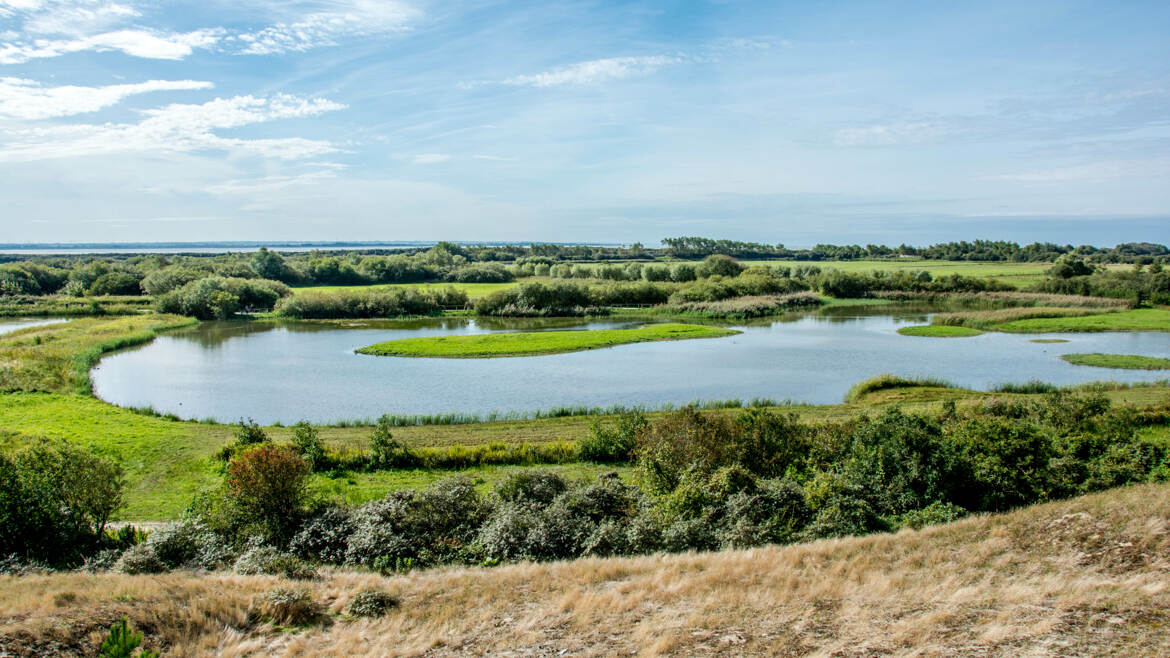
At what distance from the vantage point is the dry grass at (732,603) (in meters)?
7.51

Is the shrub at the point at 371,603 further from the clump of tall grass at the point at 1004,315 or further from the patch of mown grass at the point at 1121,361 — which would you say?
the clump of tall grass at the point at 1004,315

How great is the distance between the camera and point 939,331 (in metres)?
55.5

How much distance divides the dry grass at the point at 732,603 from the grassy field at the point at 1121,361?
114 ft

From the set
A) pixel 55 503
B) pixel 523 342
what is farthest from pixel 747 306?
pixel 55 503

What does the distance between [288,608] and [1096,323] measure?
6866 cm

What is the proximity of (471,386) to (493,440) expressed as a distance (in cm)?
1239

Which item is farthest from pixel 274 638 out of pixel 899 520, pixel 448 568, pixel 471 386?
pixel 471 386

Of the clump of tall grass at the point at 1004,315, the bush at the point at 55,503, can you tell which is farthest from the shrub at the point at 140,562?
the clump of tall grass at the point at 1004,315

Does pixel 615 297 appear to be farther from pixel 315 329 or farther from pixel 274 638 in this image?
pixel 274 638

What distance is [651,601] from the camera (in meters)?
9.12

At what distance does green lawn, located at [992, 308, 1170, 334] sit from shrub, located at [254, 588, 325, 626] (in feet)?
202

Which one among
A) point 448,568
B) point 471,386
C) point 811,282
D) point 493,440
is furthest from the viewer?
point 811,282

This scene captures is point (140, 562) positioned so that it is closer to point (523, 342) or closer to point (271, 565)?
point (271, 565)

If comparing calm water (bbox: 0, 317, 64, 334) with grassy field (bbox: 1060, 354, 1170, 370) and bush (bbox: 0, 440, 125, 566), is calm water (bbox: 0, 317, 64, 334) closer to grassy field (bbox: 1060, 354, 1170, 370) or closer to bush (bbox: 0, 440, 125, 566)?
bush (bbox: 0, 440, 125, 566)
